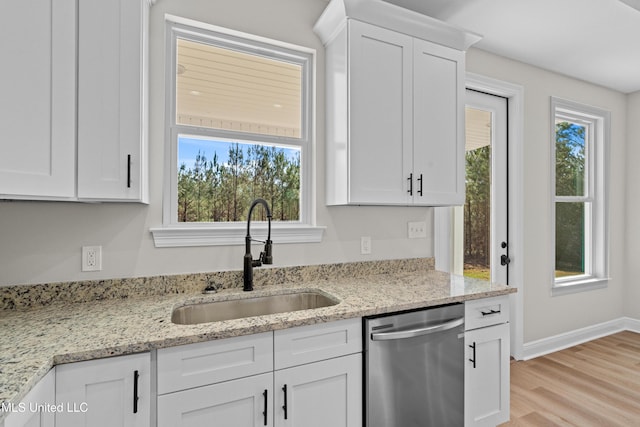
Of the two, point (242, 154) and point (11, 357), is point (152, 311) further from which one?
point (242, 154)

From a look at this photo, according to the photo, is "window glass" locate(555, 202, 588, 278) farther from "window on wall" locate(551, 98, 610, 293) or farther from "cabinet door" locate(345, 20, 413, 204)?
"cabinet door" locate(345, 20, 413, 204)

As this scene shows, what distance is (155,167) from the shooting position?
175 cm

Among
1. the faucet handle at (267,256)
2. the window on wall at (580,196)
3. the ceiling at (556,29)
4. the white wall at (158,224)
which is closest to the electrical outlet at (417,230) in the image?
the white wall at (158,224)

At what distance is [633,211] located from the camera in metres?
3.74

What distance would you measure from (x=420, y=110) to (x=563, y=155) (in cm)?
236

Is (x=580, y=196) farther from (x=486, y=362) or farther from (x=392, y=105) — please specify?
(x=392, y=105)

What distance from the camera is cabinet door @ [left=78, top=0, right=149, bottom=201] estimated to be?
4.32 ft

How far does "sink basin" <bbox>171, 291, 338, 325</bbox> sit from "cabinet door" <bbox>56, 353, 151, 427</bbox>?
45 cm

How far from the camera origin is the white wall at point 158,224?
151cm

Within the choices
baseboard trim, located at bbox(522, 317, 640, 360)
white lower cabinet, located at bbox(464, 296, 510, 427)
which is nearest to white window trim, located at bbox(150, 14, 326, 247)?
white lower cabinet, located at bbox(464, 296, 510, 427)

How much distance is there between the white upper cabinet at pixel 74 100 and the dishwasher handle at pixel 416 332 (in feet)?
3.88

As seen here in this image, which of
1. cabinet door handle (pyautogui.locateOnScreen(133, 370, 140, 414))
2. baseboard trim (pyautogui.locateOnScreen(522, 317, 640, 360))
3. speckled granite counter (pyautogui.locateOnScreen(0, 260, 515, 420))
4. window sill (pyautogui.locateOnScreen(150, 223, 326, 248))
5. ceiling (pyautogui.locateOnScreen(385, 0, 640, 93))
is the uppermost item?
ceiling (pyautogui.locateOnScreen(385, 0, 640, 93))

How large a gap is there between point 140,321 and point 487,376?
1.70 m

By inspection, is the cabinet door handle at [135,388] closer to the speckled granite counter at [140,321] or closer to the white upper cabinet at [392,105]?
the speckled granite counter at [140,321]
